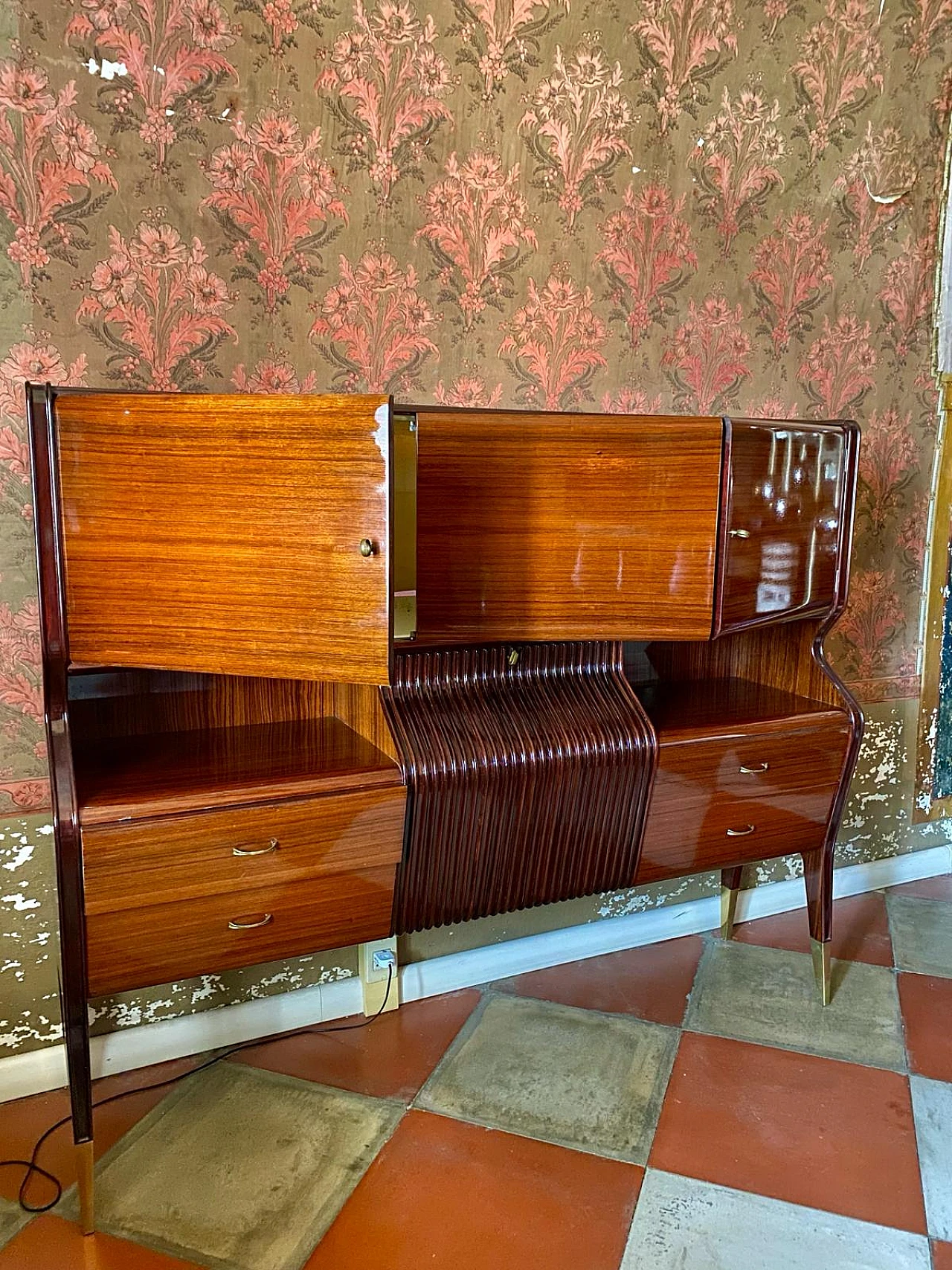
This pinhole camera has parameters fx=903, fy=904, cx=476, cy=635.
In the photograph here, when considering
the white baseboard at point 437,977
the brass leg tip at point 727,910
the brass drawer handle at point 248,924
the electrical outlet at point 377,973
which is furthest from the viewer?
the brass leg tip at point 727,910

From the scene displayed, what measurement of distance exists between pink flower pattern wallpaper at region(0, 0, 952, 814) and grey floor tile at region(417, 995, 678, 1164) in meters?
1.07

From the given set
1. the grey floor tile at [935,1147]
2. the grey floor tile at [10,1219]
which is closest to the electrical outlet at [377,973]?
the grey floor tile at [10,1219]

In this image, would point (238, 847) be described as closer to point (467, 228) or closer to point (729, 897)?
point (467, 228)

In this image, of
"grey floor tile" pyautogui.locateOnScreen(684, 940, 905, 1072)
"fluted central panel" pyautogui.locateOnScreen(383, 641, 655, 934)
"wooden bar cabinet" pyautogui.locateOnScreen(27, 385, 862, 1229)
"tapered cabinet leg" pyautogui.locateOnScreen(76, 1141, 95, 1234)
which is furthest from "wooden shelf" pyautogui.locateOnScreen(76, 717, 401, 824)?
"grey floor tile" pyautogui.locateOnScreen(684, 940, 905, 1072)

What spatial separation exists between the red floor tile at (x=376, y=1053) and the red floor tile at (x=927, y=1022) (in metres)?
1.04

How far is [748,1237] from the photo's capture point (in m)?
1.57

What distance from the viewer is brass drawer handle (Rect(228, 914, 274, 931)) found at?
5.17 feet

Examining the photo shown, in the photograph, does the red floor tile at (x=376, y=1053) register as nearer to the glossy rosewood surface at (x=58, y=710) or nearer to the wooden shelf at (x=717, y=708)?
the glossy rosewood surface at (x=58, y=710)

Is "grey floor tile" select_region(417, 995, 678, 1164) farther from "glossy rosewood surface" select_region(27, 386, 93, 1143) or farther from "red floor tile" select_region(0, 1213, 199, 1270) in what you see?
"glossy rosewood surface" select_region(27, 386, 93, 1143)

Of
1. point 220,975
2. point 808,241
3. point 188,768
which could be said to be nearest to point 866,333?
point 808,241

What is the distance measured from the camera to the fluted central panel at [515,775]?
1726 mm

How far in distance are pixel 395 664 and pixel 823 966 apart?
144cm

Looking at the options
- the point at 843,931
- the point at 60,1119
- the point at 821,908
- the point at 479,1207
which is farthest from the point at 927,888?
the point at 60,1119

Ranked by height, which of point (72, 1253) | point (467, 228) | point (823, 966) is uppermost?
point (467, 228)
